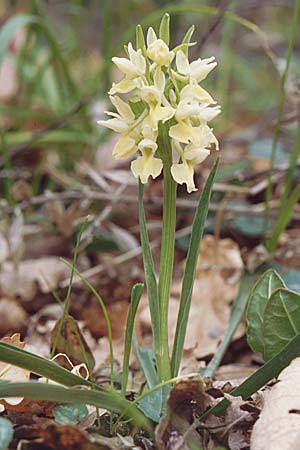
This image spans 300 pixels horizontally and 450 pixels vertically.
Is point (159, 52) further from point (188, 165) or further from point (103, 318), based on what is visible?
point (103, 318)

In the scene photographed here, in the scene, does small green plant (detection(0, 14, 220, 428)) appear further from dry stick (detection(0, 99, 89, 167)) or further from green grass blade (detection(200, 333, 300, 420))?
dry stick (detection(0, 99, 89, 167))

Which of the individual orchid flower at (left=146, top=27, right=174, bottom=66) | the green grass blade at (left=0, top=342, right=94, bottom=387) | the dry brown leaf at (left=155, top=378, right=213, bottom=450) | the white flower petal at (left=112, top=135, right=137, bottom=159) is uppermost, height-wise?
the individual orchid flower at (left=146, top=27, right=174, bottom=66)

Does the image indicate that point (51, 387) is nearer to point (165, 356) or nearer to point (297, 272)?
point (165, 356)

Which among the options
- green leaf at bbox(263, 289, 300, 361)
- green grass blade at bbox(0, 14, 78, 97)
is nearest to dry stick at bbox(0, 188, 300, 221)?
green grass blade at bbox(0, 14, 78, 97)

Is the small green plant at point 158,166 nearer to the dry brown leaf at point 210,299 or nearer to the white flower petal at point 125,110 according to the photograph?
the white flower petal at point 125,110

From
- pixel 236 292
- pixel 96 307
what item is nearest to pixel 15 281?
pixel 96 307

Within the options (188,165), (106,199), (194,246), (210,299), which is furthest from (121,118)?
(106,199)

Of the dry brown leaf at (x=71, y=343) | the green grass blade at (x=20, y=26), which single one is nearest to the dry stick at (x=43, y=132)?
the green grass blade at (x=20, y=26)
